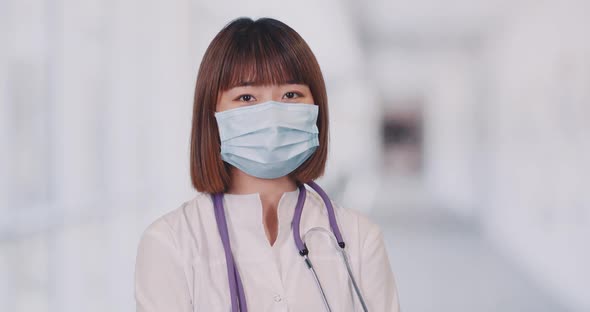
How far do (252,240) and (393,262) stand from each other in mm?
2068

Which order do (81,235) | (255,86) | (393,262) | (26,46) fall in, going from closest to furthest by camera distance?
(255,86) < (26,46) < (81,235) < (393,262)

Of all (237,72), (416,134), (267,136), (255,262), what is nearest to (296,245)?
(255,262)

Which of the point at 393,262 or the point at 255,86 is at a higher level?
the point at 255,86

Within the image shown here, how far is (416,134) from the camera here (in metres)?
3.11

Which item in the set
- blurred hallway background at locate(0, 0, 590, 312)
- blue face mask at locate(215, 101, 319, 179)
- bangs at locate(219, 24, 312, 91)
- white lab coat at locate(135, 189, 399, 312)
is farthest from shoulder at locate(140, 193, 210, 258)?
blurred hallway background at locate(0, 0, 590, 312)

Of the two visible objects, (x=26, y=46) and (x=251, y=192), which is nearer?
(x=251, y=192)

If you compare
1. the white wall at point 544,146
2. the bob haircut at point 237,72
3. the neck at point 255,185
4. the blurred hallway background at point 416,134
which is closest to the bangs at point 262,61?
the bob haircut at point 237,72

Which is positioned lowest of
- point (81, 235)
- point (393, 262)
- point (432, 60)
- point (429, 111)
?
point (393, 262)

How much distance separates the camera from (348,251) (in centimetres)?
101

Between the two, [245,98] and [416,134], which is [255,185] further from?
[416,134]

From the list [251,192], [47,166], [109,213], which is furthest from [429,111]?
[251,192]

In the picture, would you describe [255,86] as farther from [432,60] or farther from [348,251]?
[432,60]

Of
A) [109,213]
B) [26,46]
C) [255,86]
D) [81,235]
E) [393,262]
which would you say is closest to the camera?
[255,86]

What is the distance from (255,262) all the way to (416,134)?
7.44 ft
